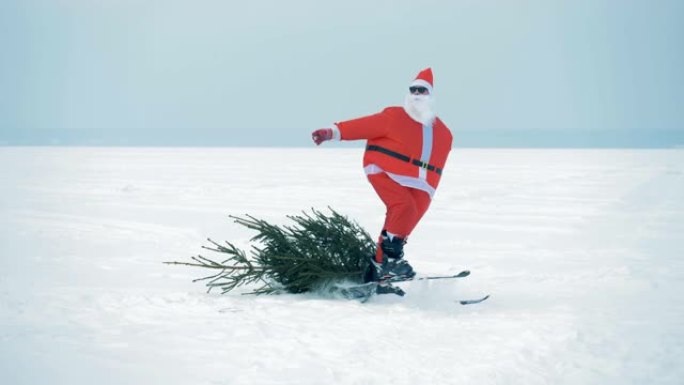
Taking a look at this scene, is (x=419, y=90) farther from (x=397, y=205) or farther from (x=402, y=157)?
(x=397, y=205)

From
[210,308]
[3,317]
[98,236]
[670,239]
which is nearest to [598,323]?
[210,308]

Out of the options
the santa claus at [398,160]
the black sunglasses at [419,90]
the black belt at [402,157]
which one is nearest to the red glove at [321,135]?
the santa claus at [398,160]

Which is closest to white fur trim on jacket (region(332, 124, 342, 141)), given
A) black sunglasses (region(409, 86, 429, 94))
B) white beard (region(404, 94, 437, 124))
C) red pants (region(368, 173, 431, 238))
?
red pants (region(368, 173, 431, 238))

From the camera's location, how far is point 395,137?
15.0ft

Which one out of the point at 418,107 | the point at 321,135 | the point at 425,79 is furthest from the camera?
the point at 425,79

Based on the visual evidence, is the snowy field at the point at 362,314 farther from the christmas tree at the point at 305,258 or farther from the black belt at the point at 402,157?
the black belt at the point at 402,157

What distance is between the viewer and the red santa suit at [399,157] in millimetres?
4559

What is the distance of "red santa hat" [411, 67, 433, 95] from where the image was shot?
473 cm

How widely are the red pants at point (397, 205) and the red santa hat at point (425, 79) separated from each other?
2.43 ft

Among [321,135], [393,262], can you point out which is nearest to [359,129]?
→ [321,135]

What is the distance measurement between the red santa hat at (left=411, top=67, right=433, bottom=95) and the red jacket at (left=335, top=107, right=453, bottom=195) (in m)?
0.24

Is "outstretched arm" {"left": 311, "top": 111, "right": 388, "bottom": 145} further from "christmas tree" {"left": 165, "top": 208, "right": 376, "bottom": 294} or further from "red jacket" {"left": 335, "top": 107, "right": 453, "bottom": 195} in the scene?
"christmas tree" {"left": 165, "top": 208, "right": 376, "bottom": 294}

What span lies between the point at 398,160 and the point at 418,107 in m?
0.43

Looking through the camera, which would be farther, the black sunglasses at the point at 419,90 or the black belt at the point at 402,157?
the black sunglasses at the point at 419,90
